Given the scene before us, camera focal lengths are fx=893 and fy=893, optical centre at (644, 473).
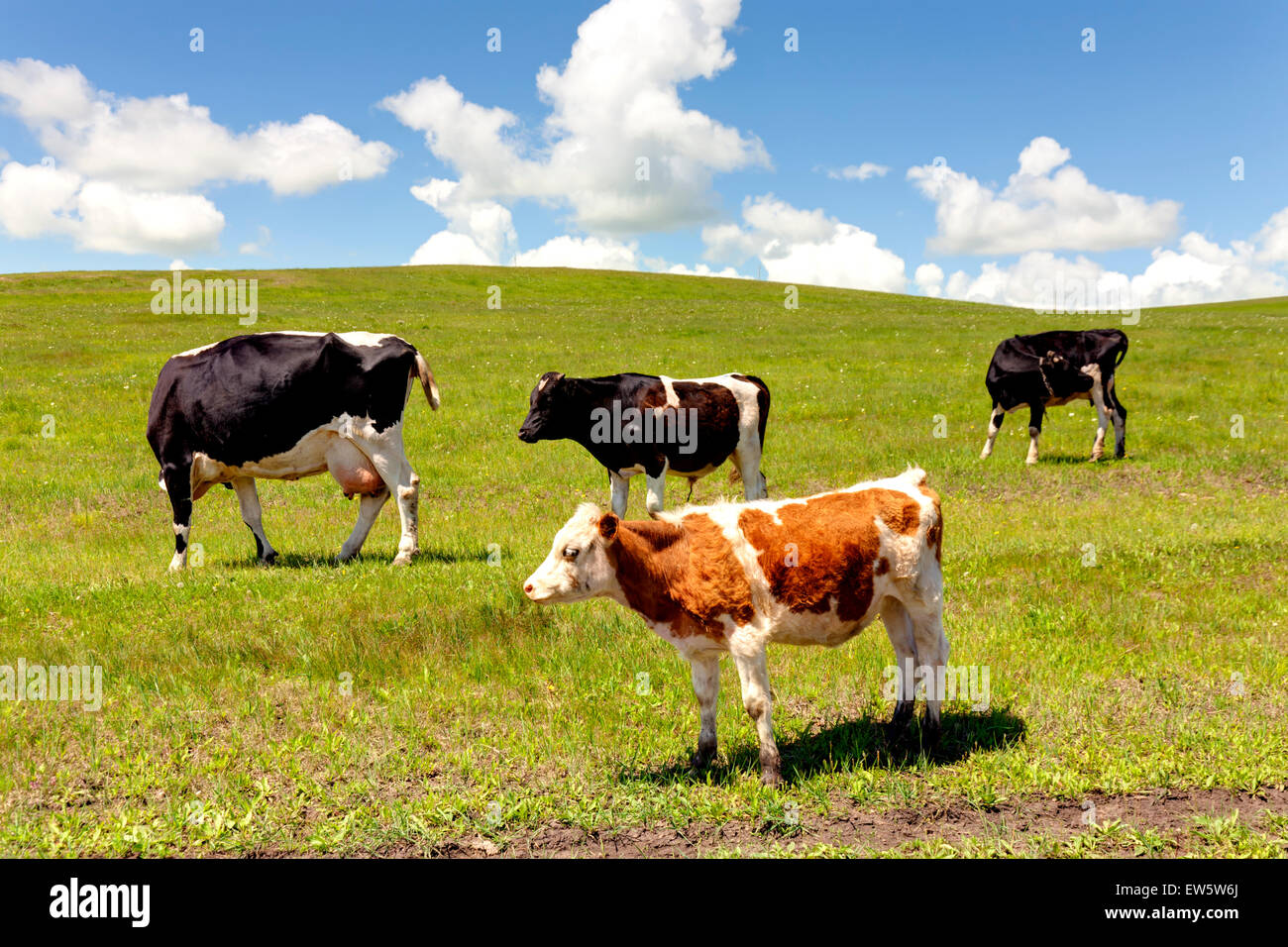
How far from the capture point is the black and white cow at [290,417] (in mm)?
11945

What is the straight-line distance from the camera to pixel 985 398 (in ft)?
93.6

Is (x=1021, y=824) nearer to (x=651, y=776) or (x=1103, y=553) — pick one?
(x=651, y=776)

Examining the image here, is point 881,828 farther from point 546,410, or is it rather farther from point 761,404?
point 761,404

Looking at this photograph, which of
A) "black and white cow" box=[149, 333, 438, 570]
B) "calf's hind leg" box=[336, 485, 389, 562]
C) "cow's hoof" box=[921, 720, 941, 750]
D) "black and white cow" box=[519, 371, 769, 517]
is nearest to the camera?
"cow's hoof" box=[921, 720, 941, 750]

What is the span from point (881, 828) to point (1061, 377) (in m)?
18.2

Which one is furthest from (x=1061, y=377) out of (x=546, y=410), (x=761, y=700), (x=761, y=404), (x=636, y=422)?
(x=761, y=700)

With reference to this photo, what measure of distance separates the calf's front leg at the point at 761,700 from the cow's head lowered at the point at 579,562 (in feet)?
3.49

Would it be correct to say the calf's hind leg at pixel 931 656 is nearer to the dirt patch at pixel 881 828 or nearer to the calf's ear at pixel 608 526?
the dirt patch at pixel 881 828

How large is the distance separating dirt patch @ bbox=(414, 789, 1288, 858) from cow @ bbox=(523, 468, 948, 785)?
1.76ft

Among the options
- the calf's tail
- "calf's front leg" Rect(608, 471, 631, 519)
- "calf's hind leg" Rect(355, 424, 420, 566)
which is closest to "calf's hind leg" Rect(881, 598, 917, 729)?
"calf's front leg" Rect(608, 471, 631, 519)

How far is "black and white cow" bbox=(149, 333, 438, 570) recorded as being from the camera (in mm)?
11945

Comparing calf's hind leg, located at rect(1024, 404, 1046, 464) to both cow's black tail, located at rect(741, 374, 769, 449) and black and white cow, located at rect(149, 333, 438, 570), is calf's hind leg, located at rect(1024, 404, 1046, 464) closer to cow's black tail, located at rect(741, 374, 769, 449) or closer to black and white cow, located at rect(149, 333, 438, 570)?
cow's black tail, located at rect(741, 374, 769, 449)
